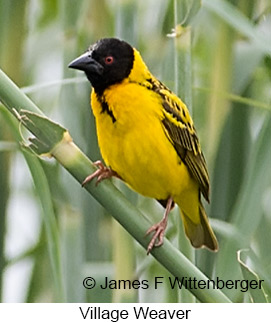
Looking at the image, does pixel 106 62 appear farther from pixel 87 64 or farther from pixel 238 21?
pixel 238 21

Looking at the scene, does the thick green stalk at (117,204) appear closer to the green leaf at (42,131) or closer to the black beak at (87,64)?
the green leaf at (42,131)

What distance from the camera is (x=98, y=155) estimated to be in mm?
923

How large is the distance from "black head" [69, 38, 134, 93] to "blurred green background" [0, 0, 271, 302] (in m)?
0.02

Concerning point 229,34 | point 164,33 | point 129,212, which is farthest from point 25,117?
point 229,34

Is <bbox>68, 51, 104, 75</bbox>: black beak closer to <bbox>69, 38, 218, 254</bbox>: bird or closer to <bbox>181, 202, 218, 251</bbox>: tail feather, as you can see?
<bbox>69, 38, 218, 254</bbox>: bird

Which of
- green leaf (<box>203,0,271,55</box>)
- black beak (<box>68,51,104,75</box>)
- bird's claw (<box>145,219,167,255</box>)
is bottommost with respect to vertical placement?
bird's claw (<box>145,219,167,255</box>)

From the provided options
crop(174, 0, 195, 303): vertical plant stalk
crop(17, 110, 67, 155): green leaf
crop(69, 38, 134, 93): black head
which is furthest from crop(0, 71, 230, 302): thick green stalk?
crop(69, 38, 134, 93): black head

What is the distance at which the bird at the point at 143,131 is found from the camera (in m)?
0.84

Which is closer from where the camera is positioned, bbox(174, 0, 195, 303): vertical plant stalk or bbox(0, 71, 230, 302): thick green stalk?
bbox(0, 71, 230, 302): thick green stalk

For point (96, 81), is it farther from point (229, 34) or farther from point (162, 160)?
point (229, 34)

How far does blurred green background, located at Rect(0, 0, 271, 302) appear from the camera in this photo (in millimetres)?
844

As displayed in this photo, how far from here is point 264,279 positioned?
882 mm

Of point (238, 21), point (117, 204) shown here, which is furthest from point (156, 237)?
point (238, 21)
